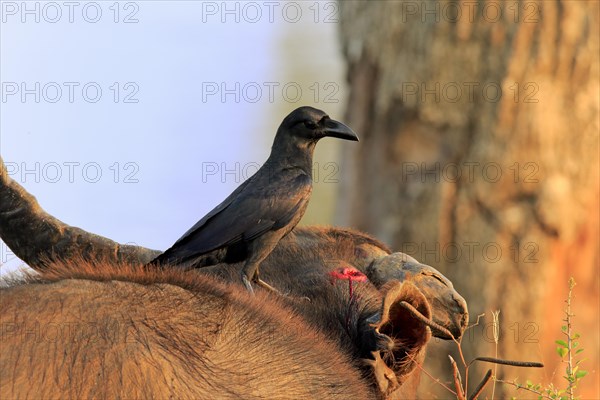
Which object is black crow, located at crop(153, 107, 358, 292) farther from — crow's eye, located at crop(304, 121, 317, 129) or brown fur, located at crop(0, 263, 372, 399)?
brown fur, located at crop(0, 263, 372, 399)

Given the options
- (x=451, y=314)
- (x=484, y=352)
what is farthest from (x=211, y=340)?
(x=484, y=352)

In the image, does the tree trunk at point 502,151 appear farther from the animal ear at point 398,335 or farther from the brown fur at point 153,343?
the brown fur at point 153,343

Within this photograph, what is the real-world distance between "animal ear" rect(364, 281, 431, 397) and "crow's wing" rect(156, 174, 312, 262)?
0.47 metres

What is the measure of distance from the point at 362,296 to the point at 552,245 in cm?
445

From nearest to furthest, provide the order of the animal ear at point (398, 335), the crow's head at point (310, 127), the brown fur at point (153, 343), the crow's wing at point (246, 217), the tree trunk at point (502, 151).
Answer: the brown fur at point (153, 343) → the animal ear at point (398, 335) → the crow's wing at point (246, 217) → the crow's head at point (310, 127) → the tree trunk at point (502, 151)

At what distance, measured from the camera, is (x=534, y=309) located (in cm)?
809

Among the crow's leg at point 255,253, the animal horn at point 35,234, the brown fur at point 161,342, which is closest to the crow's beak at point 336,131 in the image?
the crow's leg at point 255,253

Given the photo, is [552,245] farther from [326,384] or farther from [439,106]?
[326,384]

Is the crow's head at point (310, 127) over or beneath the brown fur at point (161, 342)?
over

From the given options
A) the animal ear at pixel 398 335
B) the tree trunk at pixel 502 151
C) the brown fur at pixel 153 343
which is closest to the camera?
the brown fur at pixel 153 343

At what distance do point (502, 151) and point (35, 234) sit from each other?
15.9 ft

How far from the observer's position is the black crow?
3.79m

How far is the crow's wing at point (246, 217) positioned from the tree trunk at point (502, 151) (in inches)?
168

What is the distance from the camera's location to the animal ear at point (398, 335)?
362 cm
